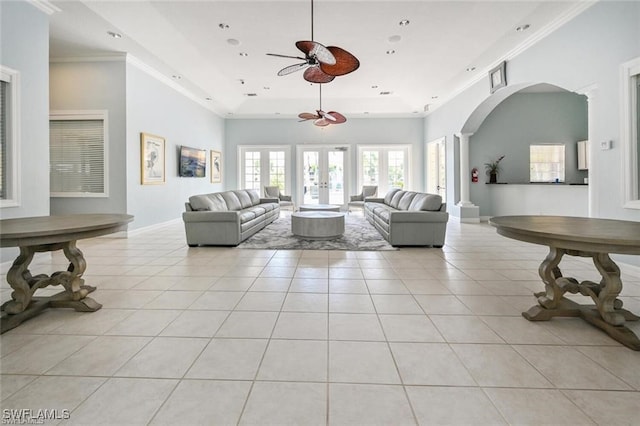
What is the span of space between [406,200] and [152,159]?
208 inches

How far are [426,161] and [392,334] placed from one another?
9.32m

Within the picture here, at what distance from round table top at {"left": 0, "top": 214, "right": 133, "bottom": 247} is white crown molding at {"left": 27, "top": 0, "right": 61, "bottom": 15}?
10.5 feet

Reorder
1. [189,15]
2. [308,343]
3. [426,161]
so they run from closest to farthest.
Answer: [308,343] < [189,15] < [426,161]

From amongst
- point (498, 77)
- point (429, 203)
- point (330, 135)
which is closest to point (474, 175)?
point (498, 77)

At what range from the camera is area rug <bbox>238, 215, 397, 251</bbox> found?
4965 mm

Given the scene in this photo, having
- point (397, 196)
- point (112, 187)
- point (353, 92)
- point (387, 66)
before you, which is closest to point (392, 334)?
point (397, 196)

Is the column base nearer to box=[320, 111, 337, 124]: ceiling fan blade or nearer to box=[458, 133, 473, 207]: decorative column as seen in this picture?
box=[458, 133, 473, 207]: decorative column

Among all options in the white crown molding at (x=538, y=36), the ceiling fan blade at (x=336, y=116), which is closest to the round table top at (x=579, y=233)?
the white crown molding at (x=538, y=36)

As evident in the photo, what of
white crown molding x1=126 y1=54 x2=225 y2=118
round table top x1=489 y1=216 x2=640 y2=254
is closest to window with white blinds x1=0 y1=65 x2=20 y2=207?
white crown molding x1=126 y1=54 x2=225 y2=118

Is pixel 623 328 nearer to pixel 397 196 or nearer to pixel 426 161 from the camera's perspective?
pixel 397 196

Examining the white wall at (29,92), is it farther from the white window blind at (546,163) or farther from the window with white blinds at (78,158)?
the white window blind at (546,163)

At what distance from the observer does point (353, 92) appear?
888cm

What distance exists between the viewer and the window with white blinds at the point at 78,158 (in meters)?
5.71

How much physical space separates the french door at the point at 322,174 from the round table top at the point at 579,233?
848 centimetres
